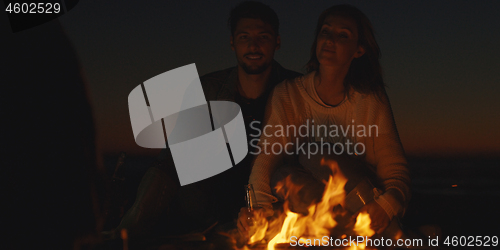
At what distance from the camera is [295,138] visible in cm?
329

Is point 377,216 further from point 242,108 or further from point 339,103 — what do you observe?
point 242,108

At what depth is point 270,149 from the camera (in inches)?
124

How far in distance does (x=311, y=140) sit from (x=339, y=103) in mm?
Answer: 369

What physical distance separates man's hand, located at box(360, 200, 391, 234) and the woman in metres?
0.34

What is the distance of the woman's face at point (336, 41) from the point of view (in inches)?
121

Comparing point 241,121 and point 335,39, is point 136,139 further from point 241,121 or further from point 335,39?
point 335,39

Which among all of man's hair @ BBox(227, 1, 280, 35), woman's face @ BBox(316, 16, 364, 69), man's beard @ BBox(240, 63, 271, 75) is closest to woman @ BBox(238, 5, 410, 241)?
woman's face @ BBox(316, 16, 364, 69)

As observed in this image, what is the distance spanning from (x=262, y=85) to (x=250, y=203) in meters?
1.41

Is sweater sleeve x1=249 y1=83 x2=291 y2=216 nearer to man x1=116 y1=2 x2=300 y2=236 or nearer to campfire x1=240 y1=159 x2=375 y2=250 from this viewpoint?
campfire x1=240 y1=159 x2=375 y2=250

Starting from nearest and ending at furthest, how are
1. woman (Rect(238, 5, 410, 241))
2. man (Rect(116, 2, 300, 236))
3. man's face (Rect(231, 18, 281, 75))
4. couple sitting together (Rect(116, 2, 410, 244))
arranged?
couple sitting together (Rect(116, 2, 410, 244))
woman (Rect(238, 5, 410, 241))
man (Rect(116, 2, 300, 236))
man's face (Rect(231, 18, 281, 75))

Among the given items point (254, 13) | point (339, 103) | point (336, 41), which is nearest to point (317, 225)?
point (339, 103)

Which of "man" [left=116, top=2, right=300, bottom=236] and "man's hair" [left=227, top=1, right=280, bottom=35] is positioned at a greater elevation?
"man's hair" [left=227, top=1, right=280, bottom=35]

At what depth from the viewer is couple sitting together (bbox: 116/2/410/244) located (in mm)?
2859

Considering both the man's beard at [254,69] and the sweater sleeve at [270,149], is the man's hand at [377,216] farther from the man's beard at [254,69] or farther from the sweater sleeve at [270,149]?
the man's beard at [254,69]
